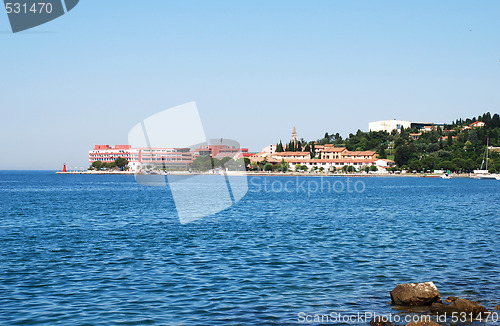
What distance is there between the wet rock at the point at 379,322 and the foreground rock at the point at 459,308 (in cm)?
167

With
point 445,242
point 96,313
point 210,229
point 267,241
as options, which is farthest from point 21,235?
point 445,242

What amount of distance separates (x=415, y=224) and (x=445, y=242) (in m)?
9.24

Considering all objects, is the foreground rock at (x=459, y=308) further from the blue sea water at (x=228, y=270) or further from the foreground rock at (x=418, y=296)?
the blue sea water at (x=228, y=270)

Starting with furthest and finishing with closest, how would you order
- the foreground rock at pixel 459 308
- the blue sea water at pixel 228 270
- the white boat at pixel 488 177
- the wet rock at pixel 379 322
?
the white boat at pixel 488 177, the blue sea water at pixel 228 270, the foreground rock at pixel 459 308, the wet rock at pixel 379 322

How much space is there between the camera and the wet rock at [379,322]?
1190cm

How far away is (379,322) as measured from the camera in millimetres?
11945

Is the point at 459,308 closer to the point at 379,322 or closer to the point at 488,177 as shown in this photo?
the point at 379,322

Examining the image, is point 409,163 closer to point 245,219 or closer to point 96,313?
point 245,219

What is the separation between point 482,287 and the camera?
51.1ft

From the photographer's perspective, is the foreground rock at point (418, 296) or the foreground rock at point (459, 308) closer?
the foreground rock at point (459, 308)

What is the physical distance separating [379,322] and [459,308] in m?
2.40

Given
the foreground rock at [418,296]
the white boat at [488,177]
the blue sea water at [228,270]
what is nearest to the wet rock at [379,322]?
the blue sea water at [228,270]

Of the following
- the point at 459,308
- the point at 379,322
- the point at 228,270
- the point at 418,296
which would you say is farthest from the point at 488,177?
the point at 379,322

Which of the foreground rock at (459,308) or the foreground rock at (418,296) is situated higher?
the foreground rock at (418,296)
